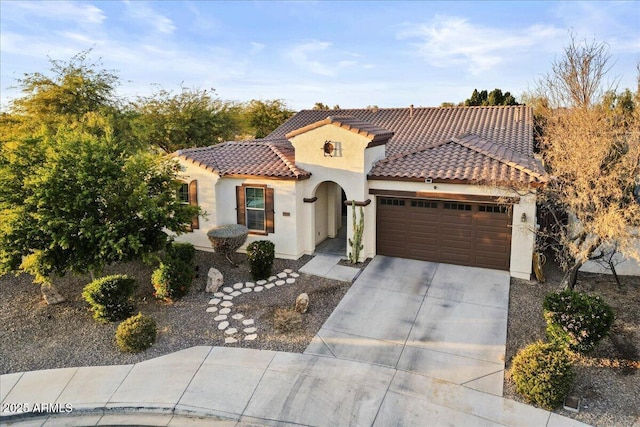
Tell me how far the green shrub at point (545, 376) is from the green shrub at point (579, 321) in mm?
929

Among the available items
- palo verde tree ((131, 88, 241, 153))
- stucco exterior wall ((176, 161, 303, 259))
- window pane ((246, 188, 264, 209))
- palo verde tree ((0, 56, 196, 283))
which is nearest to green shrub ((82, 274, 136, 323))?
palo verde tree ((0, 56, 196, 283))

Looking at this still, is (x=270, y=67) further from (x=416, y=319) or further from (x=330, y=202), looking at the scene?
(x=416, y=319)

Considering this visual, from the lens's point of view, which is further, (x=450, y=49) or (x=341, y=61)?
(x=341, y=61)

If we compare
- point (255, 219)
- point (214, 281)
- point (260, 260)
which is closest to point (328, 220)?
point (255, 219)

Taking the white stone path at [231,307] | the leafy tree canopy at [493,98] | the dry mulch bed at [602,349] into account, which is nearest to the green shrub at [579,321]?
the dry mulch bed at [602,349]

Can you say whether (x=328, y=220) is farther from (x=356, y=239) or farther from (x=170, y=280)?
(x=170, y=280)

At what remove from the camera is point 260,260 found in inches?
524

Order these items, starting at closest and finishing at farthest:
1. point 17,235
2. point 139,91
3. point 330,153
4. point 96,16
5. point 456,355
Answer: point 456,355 → point 17,235 → point 96,16 → point 330,153 → point 139,91

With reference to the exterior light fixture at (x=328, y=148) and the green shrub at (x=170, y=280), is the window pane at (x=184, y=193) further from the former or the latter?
the exterior light fixture at (x=328, y=148)

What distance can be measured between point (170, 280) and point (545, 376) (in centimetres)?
947

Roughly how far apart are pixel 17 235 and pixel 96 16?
7.02 metres

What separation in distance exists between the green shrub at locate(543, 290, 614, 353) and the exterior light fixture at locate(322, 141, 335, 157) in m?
8.52

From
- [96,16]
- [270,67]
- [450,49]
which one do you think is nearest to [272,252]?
[96,16]

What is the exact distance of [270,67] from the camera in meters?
24.8
